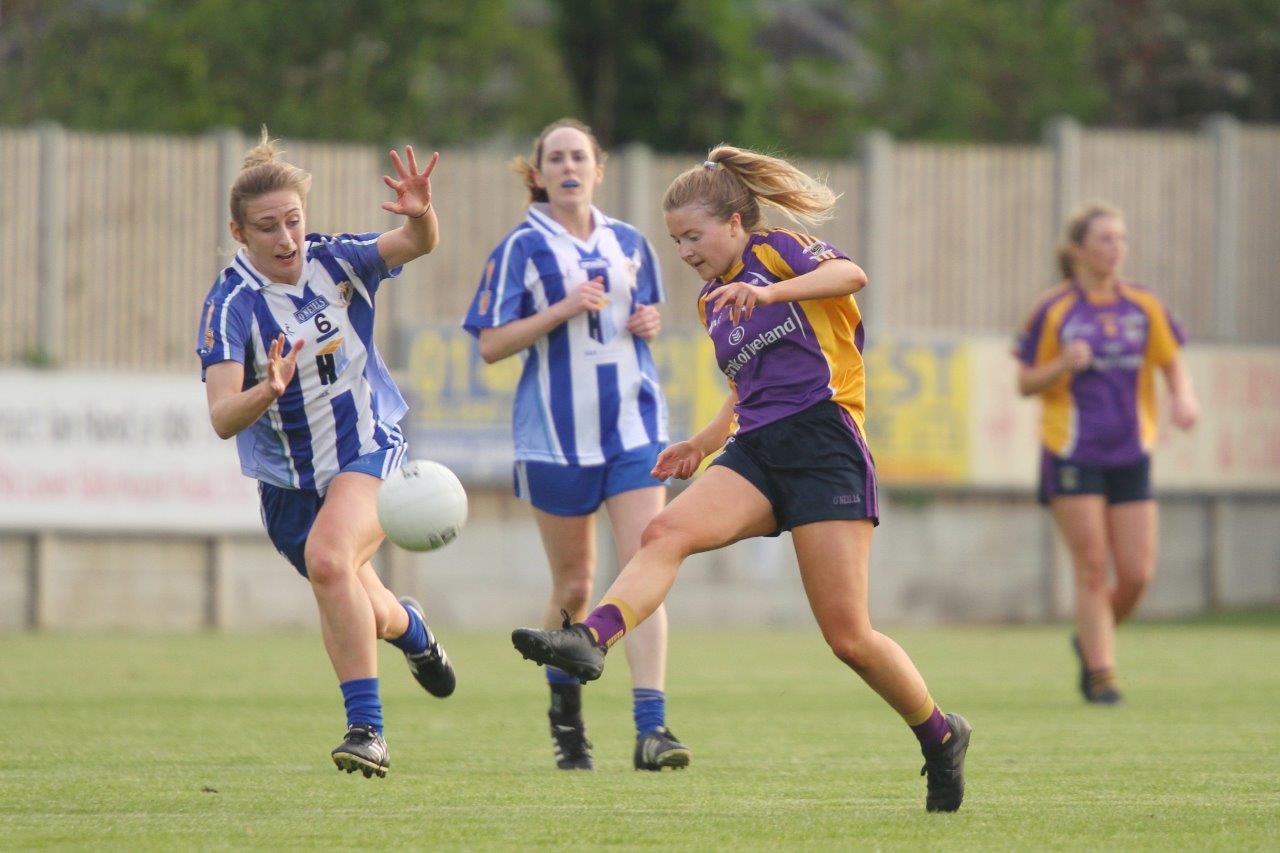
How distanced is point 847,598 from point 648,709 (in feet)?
5.74

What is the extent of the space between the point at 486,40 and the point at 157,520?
11.7m

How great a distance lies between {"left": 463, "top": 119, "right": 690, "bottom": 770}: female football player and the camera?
7.51 meters

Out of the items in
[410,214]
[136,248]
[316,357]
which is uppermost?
[136,248]

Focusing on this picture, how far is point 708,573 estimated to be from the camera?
16.7 m

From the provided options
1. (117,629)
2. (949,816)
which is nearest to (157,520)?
(117,629)

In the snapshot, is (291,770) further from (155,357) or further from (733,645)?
(155,357)

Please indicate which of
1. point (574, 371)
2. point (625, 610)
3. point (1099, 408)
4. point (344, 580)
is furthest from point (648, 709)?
point (1099, 408)

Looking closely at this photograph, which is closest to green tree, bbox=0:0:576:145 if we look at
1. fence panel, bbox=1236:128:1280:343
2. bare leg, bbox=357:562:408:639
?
fence panel, bbox=1236:128:1280:343

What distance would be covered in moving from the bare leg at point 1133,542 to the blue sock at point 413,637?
13.9 ft

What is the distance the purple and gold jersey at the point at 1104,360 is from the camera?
A: 10211 mm

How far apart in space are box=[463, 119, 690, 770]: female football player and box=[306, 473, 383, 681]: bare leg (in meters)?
1.14

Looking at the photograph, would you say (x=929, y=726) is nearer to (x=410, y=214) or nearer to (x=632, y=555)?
(x=632, y=555)

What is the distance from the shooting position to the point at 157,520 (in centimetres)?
1547

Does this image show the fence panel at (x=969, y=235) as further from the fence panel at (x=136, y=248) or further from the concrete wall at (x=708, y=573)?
the fence panel at (x=136, y=248)
